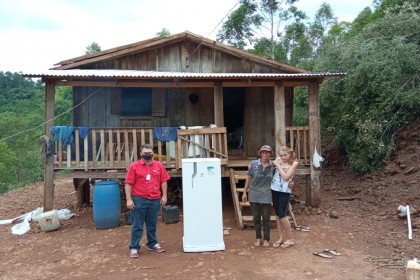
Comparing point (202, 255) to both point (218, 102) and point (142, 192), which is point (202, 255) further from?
point (218, 102)

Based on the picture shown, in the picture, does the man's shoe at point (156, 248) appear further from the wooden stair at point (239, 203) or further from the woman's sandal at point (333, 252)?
the woman's sandal at point (333, 252)

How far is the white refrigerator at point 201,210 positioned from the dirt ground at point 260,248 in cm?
18

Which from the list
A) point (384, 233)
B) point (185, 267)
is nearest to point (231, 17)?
point (384, 233)

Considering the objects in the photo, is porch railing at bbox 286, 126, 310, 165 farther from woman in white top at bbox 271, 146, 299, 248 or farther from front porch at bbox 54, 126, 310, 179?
woman in white top at bbox 271, 146, 299, 248

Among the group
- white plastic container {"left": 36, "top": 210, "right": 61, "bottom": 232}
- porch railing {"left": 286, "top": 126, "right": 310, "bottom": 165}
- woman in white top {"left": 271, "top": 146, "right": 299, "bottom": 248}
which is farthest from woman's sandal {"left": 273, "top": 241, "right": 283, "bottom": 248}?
white plastic container {"left": 36, "top": 210, "right": 61, "bottom": 232}

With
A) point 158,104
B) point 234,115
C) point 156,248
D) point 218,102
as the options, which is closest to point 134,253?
point 156,248

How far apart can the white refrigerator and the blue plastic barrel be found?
2.12m

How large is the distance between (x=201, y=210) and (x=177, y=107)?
15.4 feet

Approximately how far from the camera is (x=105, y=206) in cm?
729

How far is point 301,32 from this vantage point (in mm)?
25578

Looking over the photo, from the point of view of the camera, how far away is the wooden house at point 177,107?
26.4 feet

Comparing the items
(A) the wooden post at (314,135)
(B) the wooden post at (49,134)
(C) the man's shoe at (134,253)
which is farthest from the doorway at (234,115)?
(C) the man's shoe at (134,253)

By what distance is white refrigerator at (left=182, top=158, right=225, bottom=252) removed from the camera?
578 centimetres

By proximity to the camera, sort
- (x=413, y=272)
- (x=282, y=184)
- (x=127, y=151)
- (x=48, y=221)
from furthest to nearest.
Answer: (x=127, y=151) → (x=48, y=221) → (x=282, y=184) → (x=413, y=272)
